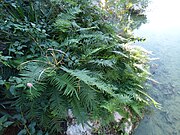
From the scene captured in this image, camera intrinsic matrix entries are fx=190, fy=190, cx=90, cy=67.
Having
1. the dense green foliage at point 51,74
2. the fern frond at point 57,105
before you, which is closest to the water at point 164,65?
the dense green foliage at point 51,74

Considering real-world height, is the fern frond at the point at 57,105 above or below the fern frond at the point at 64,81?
below

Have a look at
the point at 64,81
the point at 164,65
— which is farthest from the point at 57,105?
the point at 164,65

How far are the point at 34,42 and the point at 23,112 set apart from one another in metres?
0.57

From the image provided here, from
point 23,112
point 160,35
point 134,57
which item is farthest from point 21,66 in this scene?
point 160,35

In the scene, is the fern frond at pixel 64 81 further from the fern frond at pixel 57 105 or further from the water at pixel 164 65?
the water at pixel 164 65

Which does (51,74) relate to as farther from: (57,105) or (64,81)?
(57,105)

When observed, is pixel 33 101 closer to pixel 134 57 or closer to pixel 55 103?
pixel 55 103

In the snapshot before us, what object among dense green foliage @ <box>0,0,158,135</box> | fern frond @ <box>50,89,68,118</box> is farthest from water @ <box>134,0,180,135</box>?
fern frond @ <box>50,89,68,118</box>

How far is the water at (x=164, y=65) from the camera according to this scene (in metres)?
2.21

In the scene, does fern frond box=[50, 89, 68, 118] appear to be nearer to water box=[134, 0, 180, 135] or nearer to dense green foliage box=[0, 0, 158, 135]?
dense green foliage box=[0, 0, 158, 135]

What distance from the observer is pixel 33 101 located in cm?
137

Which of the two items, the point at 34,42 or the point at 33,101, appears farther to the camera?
the point at 34,42

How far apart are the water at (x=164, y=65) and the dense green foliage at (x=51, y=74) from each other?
39 centimetres

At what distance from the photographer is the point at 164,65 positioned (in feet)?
10.8
